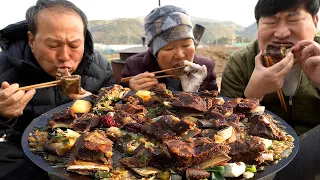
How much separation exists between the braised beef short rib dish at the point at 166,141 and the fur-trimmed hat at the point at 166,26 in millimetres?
1622

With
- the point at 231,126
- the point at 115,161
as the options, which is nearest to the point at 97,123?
the point at 115,161

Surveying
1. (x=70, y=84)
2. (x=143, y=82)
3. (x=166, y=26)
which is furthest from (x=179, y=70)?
(x=70, y=84)

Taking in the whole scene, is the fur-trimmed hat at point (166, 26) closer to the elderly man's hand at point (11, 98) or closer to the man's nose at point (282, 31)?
the man's nose at point (282, 31)

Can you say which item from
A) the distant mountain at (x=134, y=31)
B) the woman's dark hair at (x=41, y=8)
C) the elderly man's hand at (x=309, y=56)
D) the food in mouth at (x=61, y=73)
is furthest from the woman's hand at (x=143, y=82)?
the distant mountain at (x=134, y=31)

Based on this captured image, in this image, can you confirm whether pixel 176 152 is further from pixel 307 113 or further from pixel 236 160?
pixel 307 113

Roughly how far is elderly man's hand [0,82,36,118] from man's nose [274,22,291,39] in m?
2.91

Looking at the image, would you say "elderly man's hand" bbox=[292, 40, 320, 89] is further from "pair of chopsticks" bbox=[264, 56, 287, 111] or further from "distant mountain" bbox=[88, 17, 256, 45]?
"distant mountain" bbox=[88, 17, 256, 45]

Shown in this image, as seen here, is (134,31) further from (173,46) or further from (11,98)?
(11,98)

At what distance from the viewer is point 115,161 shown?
2232mm

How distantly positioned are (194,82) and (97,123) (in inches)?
85.1

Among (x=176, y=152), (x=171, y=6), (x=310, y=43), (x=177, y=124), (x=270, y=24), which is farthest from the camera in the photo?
(x=171, y=6)

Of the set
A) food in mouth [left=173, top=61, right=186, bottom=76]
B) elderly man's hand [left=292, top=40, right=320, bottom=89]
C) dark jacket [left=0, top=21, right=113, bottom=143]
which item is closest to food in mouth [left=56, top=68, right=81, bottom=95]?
dark jacket [left=0, top=21, right=113, bottom=143]

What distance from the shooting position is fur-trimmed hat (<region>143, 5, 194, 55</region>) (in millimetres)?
4562

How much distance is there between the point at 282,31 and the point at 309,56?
17.0 inches
